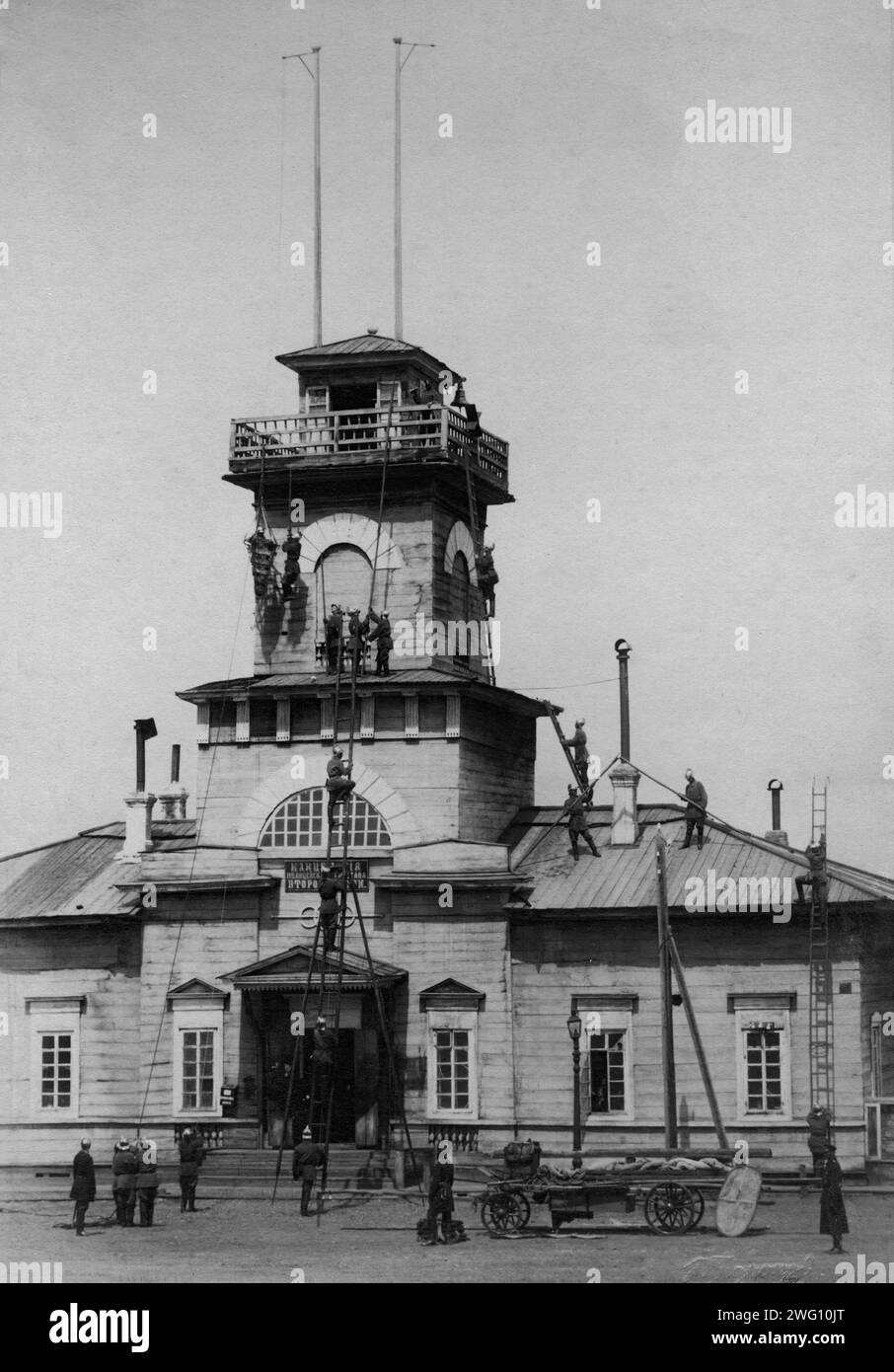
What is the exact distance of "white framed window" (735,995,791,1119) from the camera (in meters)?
39.2

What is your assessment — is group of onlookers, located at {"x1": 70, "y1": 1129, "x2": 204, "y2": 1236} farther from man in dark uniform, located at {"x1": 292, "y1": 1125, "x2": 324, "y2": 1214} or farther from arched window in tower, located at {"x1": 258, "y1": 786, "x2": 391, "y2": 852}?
arched window in tower, located at {"x1": 258, "y1": 786, "x2": 391, "y2": 852}

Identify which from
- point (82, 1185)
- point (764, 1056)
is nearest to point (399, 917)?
point (764, 1056)

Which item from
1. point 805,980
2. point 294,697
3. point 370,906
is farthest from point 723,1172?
point 294,697

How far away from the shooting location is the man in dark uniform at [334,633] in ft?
143

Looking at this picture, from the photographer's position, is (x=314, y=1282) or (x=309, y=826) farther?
(x=309, y=826)

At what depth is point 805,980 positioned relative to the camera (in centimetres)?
3959

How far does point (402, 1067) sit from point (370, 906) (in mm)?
3025

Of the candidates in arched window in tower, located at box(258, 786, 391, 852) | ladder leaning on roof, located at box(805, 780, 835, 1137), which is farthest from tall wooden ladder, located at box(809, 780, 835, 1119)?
arched window in tower, located at box(258, 786, 391, 852)

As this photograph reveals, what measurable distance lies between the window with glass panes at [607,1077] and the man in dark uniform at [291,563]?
11.0m

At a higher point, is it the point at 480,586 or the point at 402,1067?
the point at 480,586
